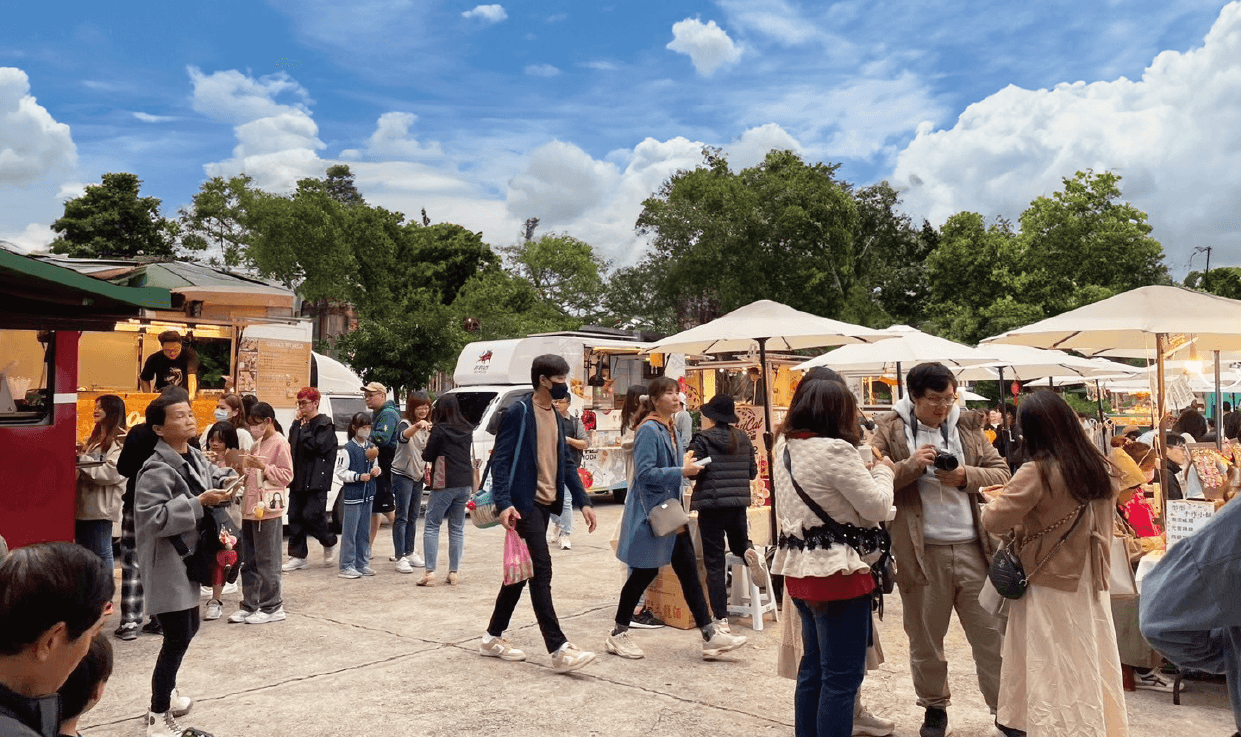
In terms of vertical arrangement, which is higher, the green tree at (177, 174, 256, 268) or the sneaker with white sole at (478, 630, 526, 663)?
the green tree at (177, 174, 256, 268)

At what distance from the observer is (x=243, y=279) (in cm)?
1038

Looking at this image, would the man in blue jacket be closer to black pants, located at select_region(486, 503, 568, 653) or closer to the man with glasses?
black pants, located at select_region(486, 503, 568, 653)

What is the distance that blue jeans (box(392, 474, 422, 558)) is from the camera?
9.45 m

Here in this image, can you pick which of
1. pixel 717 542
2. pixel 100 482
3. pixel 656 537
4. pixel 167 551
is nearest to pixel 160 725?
pixel 167 551

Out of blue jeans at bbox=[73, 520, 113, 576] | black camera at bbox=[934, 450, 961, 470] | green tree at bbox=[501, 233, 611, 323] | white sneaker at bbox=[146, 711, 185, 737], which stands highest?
green tree at bbox=[501, 233, 611, 323]

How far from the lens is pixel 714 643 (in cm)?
592

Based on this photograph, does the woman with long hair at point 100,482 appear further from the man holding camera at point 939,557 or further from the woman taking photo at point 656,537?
the man holding camera at point 939,557

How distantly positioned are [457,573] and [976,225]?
36.2 meters

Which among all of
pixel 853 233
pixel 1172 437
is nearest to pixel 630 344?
pixel 1172 437

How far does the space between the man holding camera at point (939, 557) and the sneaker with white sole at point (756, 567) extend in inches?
74.3

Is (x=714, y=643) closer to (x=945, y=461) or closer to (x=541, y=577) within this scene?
(x=541, y=577)

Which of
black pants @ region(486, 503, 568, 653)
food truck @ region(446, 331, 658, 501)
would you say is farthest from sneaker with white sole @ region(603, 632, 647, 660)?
food truck @ region(446, 331, 658, 501)

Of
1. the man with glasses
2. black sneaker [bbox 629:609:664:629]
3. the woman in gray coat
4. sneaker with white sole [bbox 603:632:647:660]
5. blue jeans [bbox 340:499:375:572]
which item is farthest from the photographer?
blue jeans [bbox 340:499:375:572]

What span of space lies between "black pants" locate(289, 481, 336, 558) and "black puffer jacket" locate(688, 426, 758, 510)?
180 inches
